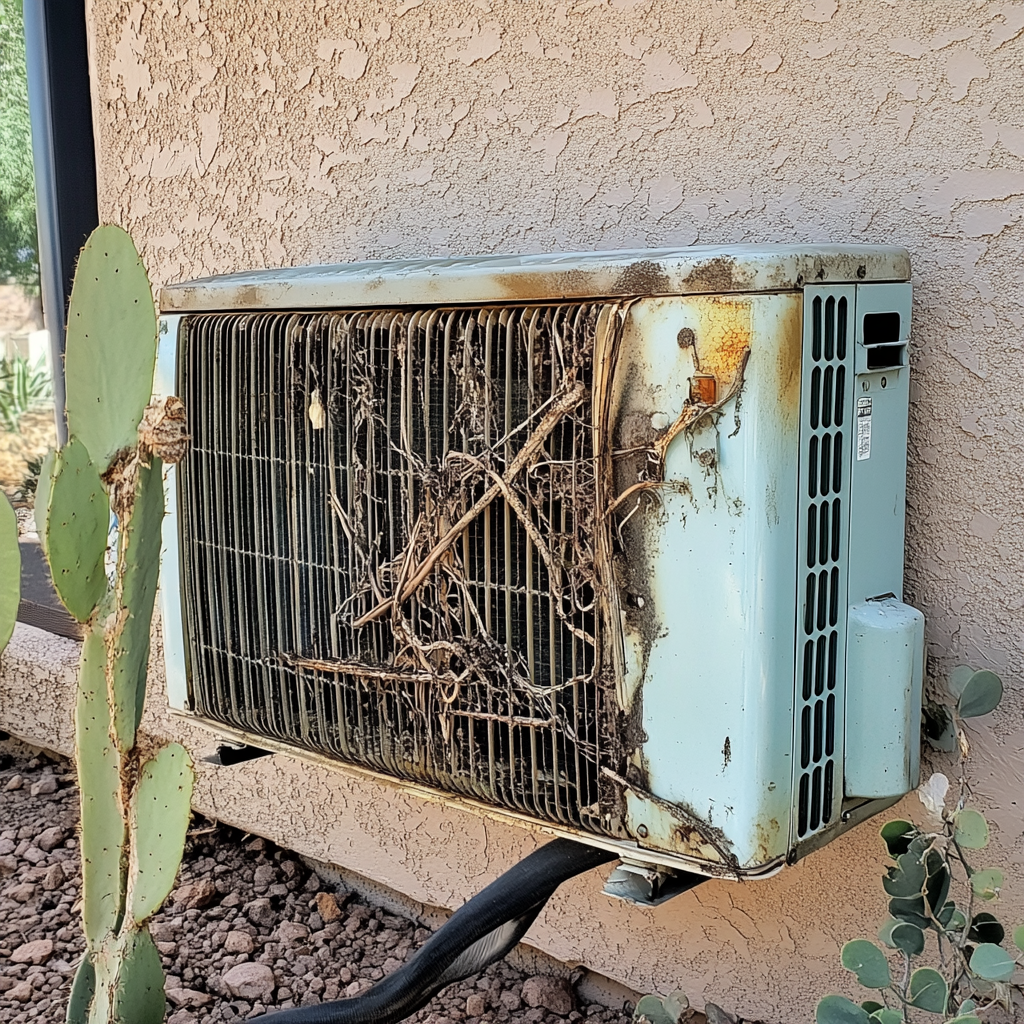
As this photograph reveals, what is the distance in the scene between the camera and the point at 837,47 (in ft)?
5.64

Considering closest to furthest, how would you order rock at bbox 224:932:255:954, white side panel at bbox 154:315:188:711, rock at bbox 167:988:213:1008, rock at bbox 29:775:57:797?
white side panel at bbox 154:315:188:711
rock at bbox 167:988:213:1008
rock at bbox 224:932:255:954
rock at bbox 29:775:57:797

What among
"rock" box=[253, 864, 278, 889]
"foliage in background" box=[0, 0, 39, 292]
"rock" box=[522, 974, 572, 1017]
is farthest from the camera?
"foliage in background" box=[0, 0, 39, 292]

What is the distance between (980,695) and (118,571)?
A: 3.69ft

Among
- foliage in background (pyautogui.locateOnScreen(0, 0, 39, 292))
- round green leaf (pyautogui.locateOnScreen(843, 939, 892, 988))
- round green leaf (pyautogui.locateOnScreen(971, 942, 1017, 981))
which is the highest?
foliage in background (pyautogui.locateOnScreen(0, 0, 39, 292))

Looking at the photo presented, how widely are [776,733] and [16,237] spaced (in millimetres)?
2910

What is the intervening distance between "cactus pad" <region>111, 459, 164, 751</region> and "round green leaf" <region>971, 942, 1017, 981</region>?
3.50 ft

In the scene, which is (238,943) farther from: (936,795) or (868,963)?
(936,795)

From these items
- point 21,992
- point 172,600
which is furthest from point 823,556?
point 21,992

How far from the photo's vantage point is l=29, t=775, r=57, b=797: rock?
11.1 feet

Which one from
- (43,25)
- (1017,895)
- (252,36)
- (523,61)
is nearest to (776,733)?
(1017,895)

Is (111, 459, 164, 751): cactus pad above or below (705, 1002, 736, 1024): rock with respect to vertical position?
above

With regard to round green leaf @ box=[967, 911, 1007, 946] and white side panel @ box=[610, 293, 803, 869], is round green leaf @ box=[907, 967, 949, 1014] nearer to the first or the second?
round green leaf @ box=[967, 911, 1007, 946]

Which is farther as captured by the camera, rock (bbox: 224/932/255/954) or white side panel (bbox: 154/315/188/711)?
rock (bbox: 224/932/255/954)

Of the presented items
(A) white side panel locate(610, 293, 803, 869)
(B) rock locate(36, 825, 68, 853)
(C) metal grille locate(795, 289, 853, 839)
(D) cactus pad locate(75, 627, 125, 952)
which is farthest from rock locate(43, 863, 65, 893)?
(C) metal grille locate(795, 289, 853, 839)
